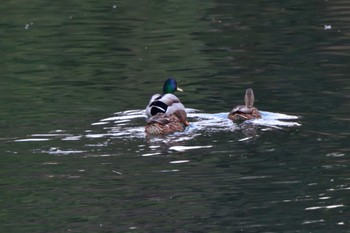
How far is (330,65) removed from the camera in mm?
22328

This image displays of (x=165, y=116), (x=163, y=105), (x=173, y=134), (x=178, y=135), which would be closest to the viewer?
(x=178, y=135)

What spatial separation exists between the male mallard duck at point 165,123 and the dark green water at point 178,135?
252 millimetres

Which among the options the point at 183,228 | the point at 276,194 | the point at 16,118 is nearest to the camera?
the point at 183,228

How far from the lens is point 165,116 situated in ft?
55.0

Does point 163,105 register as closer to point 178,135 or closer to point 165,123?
point 165,123

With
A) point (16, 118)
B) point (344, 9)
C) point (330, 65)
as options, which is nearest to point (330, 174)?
point (16, 118)

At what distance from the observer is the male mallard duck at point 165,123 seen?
53.9 ft

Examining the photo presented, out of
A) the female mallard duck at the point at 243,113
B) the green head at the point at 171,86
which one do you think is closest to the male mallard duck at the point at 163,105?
the female mallard duck at the point at 243,113

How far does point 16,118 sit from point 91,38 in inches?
467

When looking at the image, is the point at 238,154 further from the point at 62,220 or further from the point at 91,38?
the point at 91,38

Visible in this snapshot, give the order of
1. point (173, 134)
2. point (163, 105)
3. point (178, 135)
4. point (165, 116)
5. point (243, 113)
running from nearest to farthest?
point (178, 135)
point (173, 134)
point (165, 116)
point (243, 113)
point (163, 105)

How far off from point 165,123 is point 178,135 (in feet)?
1.14

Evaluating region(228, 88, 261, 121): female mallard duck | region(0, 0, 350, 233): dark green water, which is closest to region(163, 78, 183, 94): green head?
region(0, 0, 350, 233): dark green water

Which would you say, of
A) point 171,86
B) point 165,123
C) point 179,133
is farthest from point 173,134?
point 171,86
